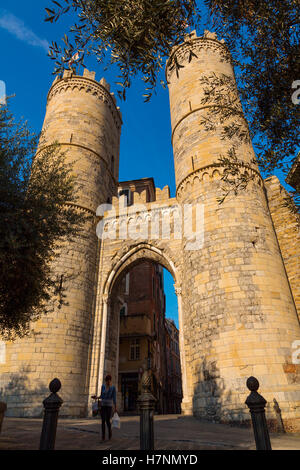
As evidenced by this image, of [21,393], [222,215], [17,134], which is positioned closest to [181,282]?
[222,215]

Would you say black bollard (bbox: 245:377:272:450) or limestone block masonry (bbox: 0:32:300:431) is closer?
black bollard (bbox: 245:377:272:450)

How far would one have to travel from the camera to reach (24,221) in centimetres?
550

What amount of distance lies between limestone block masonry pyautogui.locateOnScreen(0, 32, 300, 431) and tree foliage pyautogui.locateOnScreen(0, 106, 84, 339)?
2.14m

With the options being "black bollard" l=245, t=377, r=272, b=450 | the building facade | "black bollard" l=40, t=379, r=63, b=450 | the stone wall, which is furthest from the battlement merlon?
"black bollard" l=245, t=377, r=272, b=450

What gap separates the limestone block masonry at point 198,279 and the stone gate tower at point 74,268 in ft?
0.16

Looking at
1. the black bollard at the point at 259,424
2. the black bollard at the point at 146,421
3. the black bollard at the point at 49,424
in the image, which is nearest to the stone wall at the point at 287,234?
the black bollard at the point at 259,424

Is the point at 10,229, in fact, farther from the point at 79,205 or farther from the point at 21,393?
the point at 79,205

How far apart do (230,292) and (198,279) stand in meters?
1.42

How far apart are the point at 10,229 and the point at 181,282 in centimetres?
904

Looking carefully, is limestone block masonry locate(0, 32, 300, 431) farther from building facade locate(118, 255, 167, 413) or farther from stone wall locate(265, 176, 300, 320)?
building facade locate(118, 255, 167, 413)

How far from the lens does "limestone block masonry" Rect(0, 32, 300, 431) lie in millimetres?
8992

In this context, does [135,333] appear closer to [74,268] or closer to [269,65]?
[74,268]

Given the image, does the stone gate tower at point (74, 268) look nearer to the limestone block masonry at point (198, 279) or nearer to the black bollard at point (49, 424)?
the limestone block masonry at point (198, 279)

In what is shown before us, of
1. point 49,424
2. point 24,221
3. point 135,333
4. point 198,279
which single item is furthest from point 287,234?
point 135,333
